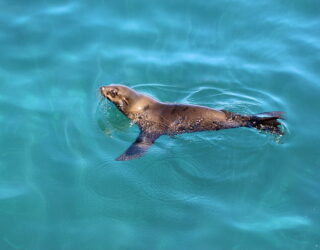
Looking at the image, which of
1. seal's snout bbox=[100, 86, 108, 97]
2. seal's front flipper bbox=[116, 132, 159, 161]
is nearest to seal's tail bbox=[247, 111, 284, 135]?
seal's front flipper bbox=[116, 132, 159, 161]

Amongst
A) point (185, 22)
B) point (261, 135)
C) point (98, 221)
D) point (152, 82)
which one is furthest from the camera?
point (185, 22)

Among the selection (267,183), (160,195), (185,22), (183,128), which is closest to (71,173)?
(160,195)

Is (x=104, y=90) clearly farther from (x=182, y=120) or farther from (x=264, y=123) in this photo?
(x=264, y=123)

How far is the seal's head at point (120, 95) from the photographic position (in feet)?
24.9

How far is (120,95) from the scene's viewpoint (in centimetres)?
760

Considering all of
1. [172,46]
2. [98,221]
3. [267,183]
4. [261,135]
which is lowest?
[98,221]

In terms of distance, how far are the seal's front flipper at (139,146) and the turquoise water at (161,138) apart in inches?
5.5

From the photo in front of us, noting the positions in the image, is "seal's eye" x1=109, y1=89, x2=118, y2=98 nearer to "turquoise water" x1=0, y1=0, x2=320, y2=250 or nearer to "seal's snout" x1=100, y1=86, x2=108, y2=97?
"seal's snout" x1=100, y1=86, x2=108, y2=97

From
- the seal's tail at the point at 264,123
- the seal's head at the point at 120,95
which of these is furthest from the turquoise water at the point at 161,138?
the seal's head at the point at 120,95

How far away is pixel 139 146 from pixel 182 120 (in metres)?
0.79

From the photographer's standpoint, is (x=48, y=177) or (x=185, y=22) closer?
(x=48, y=177)

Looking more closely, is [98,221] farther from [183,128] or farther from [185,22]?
[185,22]

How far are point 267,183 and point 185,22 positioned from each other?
431cm

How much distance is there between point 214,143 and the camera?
6.96 metres
